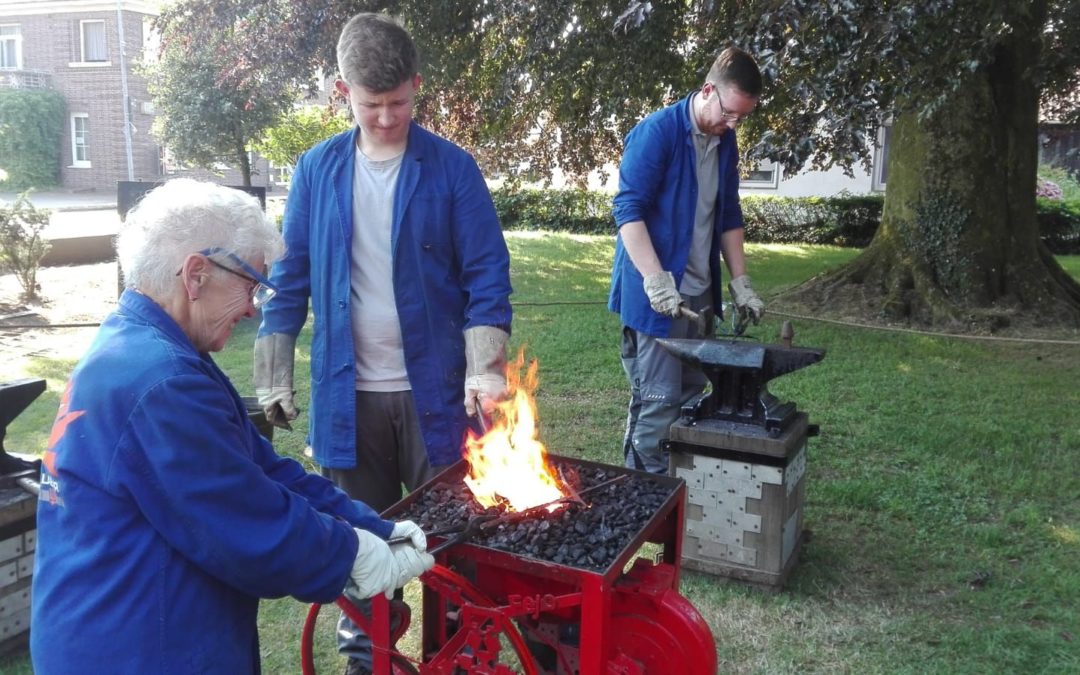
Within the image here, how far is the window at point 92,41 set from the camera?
30.4m

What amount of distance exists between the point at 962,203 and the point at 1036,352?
6.14 ft

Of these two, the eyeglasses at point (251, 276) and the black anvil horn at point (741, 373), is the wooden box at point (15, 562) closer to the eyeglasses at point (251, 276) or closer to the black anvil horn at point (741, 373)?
the eyeglasses at point (251, 276)

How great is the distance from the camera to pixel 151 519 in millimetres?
1448

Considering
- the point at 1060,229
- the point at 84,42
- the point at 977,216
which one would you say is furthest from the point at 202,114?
the point at 84,42

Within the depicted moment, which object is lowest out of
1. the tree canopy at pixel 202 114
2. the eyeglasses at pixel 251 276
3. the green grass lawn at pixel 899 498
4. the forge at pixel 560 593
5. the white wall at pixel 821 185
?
the green grass lawn at pixel 899 498

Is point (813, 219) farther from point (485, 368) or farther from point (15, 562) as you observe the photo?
point (15, 562)

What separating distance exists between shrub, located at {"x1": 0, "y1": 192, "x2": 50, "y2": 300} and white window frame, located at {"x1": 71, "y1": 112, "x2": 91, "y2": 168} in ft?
84.5

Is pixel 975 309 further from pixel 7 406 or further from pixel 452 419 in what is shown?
pixel 7 406

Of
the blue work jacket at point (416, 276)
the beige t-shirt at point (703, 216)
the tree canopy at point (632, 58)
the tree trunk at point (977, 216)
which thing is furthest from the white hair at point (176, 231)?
the tree trunk at point (977, 216)

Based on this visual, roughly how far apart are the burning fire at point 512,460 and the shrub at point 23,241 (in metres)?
8.46

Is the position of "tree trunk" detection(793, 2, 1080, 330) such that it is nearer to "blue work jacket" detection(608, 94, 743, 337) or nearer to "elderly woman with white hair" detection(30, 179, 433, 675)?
"blue work jacket" detection(608, 94, 743, 337)

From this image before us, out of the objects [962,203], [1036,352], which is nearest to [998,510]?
[1036,352]

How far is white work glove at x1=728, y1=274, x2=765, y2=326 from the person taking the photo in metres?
3.97

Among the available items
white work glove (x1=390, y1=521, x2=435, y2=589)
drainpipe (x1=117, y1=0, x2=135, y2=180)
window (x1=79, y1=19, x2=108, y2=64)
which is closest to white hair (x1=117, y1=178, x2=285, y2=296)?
white work glove (x1=390, y1=521, x2=435, y2=589)
